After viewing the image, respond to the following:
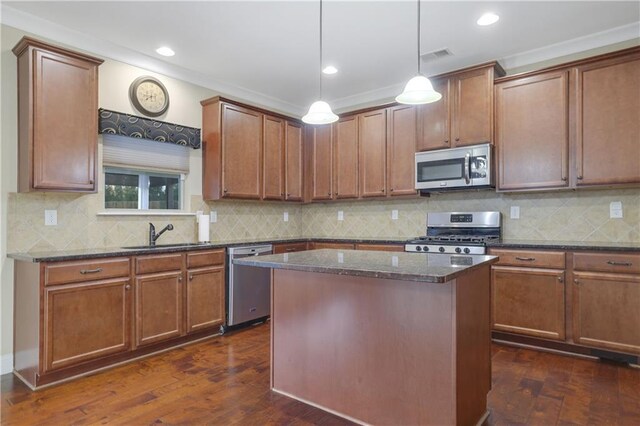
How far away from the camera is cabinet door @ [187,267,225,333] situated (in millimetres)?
3504

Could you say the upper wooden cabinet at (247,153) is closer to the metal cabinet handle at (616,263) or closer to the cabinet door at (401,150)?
the cabinet door at (401,150)

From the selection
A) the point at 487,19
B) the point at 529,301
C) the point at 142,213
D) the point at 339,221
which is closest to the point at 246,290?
the point at 142,213

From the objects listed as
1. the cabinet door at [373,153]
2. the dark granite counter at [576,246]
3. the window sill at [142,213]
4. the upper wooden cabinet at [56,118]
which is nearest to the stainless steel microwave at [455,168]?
the cabinet door at [373,153]

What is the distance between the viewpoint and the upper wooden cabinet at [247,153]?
162 inches

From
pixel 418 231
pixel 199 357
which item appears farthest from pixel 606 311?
pixel 199 357

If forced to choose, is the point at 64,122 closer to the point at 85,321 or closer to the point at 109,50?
the point at 109,50

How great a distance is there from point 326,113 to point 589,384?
100.0 inches

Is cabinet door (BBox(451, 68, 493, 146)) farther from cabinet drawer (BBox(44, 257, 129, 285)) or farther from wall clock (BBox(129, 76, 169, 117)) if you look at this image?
cabinet drawer (BBox(44, 257, 129, 285))

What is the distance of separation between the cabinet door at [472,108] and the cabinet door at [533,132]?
3.7 inches

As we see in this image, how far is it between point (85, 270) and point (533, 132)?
12.7ft

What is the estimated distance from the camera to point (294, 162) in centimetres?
498

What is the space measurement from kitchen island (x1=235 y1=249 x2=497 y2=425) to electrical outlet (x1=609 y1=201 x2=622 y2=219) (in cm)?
201

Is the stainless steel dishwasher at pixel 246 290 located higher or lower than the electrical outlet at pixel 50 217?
lower

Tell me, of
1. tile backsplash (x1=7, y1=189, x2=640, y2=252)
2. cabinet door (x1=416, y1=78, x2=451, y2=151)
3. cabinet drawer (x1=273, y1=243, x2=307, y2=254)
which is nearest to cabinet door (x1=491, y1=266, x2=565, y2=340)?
tile backsplash (x1=7, y1=189, x2=640, y2=252)
